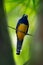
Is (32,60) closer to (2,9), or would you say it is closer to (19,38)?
(19,38)

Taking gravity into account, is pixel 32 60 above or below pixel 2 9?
below

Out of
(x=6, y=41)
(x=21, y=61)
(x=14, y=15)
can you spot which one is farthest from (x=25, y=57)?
(x=14, y=15)

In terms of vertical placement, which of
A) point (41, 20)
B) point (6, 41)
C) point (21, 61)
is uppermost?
point (41, 20)

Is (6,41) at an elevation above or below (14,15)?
below

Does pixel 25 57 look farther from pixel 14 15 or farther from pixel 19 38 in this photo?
pixel 14 15

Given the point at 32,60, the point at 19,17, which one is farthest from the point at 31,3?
the point at 32,60
